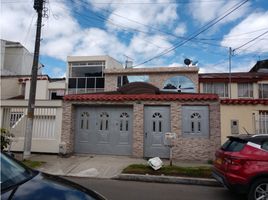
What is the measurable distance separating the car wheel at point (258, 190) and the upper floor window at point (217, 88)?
68.3 feet

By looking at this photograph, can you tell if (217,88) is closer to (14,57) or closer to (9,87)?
(9,87)

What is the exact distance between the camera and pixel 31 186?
311 cm

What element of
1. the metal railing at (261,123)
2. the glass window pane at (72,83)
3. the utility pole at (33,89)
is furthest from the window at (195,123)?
the glass window pane at (72,83)

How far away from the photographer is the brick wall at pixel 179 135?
12.1 meters

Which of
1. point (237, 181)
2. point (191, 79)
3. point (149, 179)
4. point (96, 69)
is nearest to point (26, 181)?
point (237, 181)

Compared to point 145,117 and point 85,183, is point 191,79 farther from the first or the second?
point 85,183

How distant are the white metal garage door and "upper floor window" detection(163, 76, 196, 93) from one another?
45.7 ft

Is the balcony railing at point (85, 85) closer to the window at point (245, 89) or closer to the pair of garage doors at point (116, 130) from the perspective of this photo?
the window at point (245, 89)

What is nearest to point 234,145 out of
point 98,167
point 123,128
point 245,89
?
point 98,167

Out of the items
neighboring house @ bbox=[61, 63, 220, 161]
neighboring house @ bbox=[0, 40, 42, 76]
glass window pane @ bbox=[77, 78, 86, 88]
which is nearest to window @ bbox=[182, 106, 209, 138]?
neighboring house @ bbox=[61, 63, 220, 161]

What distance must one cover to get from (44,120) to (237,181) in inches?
379

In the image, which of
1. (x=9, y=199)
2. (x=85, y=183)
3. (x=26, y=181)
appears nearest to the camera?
(x=9, y=199)

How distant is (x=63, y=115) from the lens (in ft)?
42.9

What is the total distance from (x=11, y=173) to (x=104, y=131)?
9.64m
